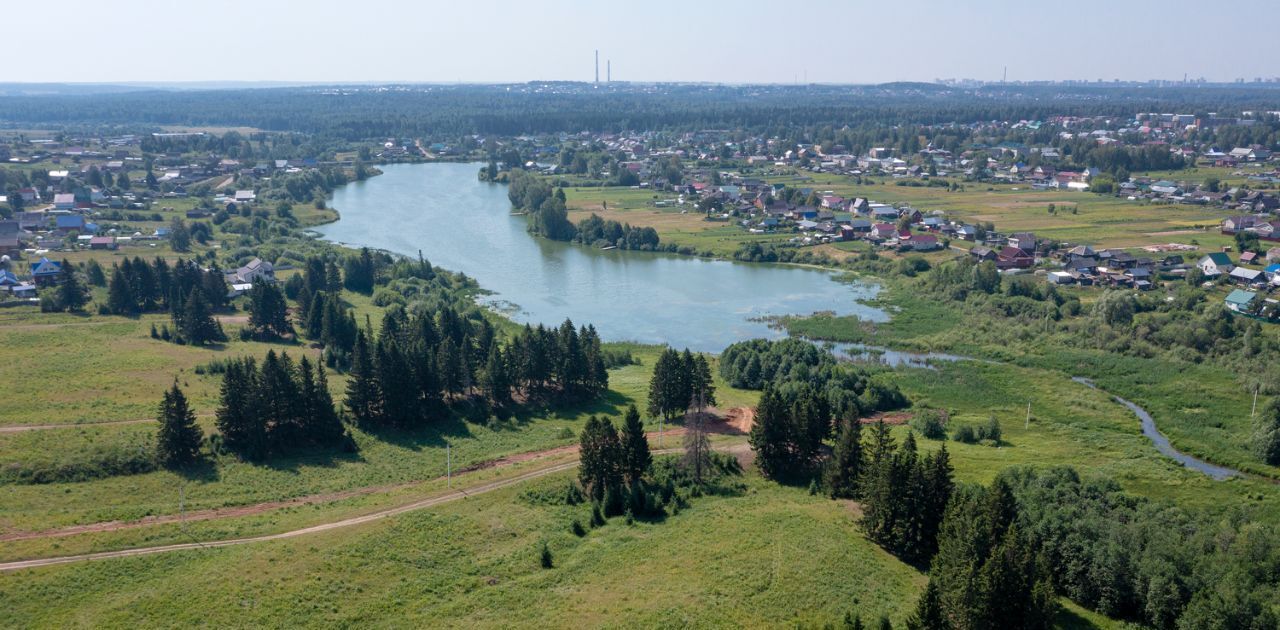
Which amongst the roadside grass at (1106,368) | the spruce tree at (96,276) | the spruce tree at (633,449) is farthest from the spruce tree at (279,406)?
the spruce tree at (96,276)

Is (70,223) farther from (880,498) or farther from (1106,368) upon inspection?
(1106,368)

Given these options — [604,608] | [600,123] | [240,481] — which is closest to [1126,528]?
[604,608]

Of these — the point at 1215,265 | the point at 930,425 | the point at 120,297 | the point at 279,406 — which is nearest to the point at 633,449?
the point at 930,425

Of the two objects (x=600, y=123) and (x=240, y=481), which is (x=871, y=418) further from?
(x=600, y=123)

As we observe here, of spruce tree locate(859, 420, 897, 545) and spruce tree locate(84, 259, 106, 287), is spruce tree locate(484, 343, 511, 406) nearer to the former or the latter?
spruce tree locate(859, 420, 897, 545)

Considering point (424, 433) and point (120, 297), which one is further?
point (120, 297)
